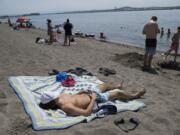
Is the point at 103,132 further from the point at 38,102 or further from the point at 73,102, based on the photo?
the point at 38,102

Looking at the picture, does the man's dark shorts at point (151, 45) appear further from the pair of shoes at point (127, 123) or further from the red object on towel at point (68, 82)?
the pair of shoes at point (127, 123)

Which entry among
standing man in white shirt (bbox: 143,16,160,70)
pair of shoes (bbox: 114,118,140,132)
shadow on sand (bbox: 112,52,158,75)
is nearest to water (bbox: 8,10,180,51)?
shadow on sand (bbox: 112,52,158,75)

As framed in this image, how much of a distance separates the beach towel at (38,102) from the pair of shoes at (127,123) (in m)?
0.40

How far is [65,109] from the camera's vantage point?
4848mm

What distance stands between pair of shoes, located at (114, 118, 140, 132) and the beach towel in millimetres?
401

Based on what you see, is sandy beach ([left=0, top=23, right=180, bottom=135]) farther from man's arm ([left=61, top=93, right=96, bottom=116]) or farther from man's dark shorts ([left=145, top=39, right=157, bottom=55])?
man's dark shorts ([left=145, top=39, right=157, bottom=55])

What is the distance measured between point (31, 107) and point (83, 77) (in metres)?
2.47

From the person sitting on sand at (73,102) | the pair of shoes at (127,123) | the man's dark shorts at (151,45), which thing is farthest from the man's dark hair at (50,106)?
the man's dark shorts at (151,45)

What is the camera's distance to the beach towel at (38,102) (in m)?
4.48

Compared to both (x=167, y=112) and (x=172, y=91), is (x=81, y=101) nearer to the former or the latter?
(x=167, y=112)

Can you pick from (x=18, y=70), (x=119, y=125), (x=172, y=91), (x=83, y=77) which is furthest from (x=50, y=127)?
(x=18, y=70)

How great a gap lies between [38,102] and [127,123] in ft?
5.78

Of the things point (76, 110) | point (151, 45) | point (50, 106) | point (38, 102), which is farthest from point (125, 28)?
point (76, 110)

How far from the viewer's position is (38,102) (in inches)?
210
